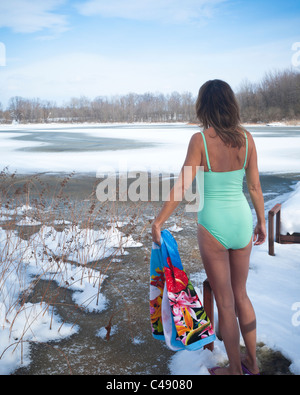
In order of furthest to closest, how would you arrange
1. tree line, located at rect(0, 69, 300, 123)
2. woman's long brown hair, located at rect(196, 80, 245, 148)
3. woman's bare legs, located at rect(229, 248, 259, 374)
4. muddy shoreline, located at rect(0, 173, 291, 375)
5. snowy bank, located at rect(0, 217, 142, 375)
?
tree line, located at rect(0, 69, 300, 123)
snowy bank, located at rect(0, 217, 142, 375)
muddy shoreline, located at rect(0, 173, 291, 375)
woman's bare legs, located at rect(229, 248, 259, 374)
woman's long brown hair, located at rect(196, 80, 245, 148)

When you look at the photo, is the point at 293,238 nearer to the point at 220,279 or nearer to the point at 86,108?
the point at 220,279

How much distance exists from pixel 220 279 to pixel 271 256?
2.55m

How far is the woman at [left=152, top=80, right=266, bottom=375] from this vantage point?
1883 millimetres

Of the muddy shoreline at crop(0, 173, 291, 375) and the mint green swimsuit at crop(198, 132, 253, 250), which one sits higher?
the mint green swimsuit at crop(198, 132, 253, 250)

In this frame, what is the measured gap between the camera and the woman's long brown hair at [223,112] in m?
1.88

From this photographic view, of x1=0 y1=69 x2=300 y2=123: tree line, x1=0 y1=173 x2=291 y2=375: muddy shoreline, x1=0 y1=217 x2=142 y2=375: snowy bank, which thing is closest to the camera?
x1=0 y1=173 x2=291 y2=375: muddy shoreline

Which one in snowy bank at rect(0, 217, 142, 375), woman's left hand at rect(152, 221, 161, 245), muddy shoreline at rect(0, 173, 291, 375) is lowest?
muddy shoreline at rect(0, 173, 291, 375)

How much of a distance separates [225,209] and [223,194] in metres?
0.08

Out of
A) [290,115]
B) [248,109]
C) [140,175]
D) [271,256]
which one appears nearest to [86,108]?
[248,109]

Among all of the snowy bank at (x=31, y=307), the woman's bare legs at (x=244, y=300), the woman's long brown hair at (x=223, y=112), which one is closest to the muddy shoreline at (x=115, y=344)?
the snowy bank at (x=31, y=307)

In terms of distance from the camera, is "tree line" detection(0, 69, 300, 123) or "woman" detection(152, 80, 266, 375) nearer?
"woman" detection(152, 80, 266, 375)

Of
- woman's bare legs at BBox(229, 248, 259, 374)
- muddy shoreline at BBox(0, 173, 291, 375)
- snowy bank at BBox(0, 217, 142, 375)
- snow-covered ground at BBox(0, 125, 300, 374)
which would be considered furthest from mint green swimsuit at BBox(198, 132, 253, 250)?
snowy bank at BBox(0, 217, 142, 375)

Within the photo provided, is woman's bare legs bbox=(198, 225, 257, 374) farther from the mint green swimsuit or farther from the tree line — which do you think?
the tree line

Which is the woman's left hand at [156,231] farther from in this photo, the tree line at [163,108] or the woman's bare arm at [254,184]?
the tree line at [163,108]
